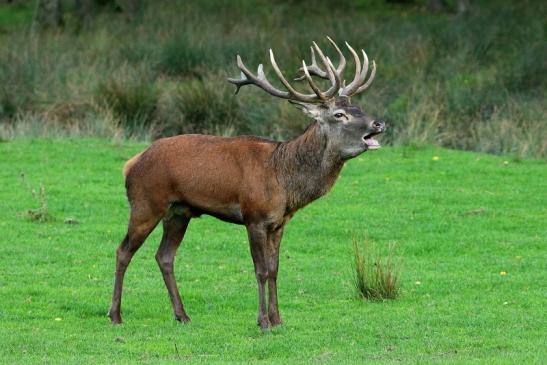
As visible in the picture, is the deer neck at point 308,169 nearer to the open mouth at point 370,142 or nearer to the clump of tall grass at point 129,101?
the open mouth at point 370,142

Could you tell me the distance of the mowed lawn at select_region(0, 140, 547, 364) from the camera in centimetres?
1027

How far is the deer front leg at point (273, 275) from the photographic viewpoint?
11.1 m

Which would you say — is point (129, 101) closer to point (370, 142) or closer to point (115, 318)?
point (115, 318)

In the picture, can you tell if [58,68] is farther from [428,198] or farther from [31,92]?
[428,198]

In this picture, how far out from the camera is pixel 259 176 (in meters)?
11.1

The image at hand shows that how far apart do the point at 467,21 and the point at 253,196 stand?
68.7ft

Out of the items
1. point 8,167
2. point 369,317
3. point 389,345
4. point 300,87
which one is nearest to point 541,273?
point 369,317

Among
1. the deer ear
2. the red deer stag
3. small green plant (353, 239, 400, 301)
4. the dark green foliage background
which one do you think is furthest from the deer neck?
the dark green foliage background

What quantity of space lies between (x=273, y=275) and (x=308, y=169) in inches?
37.9

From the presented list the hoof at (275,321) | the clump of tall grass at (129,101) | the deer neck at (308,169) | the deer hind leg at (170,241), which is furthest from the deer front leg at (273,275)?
the clump of tall grass at (129,101)

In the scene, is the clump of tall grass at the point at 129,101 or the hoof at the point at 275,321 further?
the clump of tall grass at the point at 129,101

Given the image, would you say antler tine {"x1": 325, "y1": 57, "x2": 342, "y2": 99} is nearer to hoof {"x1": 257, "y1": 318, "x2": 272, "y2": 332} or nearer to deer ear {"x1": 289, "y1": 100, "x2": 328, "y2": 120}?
deer ear {"x1": 289, "y1": 100, "x2": 328, "y2": 120}

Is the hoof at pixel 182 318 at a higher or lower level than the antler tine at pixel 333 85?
lower

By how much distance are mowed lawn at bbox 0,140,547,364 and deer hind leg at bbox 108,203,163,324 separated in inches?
7.4
